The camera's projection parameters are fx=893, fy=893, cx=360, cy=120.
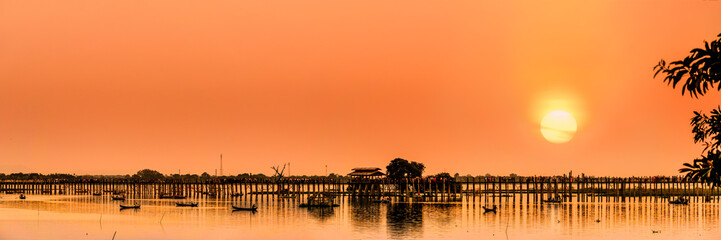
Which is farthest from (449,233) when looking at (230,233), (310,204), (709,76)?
(709,76)

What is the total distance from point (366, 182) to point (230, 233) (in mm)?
79691

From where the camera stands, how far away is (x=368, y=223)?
94.0m

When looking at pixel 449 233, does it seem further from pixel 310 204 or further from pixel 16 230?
pixel 310 204

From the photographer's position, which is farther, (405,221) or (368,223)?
(405,221)

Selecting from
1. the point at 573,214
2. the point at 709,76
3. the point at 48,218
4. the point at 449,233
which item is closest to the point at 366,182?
the point at 573,214

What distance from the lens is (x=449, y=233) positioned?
8138 cm

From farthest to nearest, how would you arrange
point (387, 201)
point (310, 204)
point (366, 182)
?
1. point (366, 182)
2. point (387, 201)
3. point (310, 204)

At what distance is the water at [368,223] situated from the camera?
7931cm

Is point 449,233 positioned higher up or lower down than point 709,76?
lower down

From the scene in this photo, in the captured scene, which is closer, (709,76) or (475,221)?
(709,76)

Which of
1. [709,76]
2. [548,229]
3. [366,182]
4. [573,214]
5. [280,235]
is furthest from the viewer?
[366,182]

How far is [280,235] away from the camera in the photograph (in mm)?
79312

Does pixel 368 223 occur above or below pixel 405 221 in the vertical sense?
below

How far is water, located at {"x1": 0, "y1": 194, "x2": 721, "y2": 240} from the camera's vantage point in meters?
79.3
